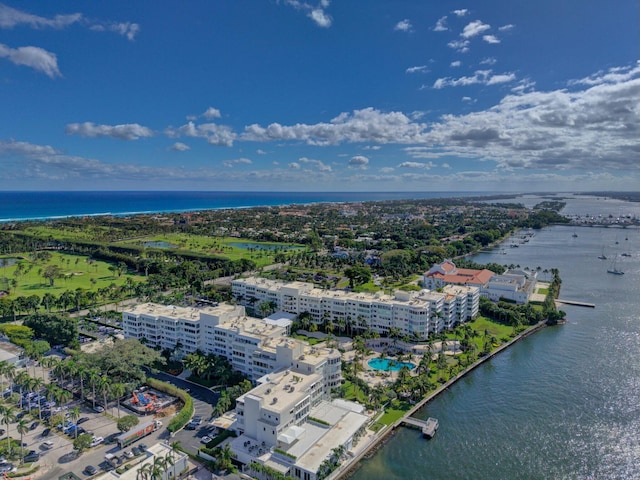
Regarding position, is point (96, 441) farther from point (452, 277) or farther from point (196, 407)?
point (452, 277)

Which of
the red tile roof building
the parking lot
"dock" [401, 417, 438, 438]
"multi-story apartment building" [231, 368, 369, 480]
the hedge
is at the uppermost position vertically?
the red tile roof building

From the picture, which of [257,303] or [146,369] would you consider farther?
[257,303]

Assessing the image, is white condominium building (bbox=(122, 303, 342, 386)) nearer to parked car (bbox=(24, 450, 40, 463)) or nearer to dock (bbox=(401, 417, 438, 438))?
dock (bbox=(401, 417, 438, 438))

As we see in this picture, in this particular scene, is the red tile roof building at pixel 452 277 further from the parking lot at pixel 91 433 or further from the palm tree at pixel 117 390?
the palm tree at pixel 117 390

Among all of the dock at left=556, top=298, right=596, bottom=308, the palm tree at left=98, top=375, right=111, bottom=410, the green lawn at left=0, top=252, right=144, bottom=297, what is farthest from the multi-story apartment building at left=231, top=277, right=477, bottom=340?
the green lawn at left=0, top=252, right=144, bottom=297

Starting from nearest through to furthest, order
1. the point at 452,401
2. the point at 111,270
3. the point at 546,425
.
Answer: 1. the point at 546,425
2. the point at 452,401
3. the point at 111,270

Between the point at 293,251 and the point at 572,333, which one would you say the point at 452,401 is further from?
the point at 293,251

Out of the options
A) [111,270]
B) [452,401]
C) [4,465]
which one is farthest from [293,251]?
[4,465]
